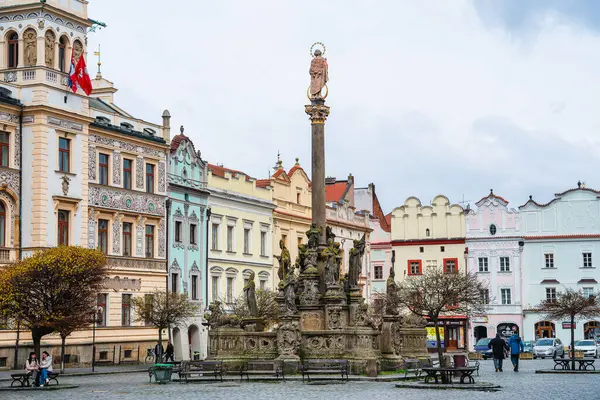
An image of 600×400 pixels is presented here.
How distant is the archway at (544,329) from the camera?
79450 mm

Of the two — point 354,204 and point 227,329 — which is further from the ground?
point 354,204

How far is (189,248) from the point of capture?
5988 centimetres

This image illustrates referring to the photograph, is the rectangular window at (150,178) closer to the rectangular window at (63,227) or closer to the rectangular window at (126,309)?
the rectangular window at (126,309)

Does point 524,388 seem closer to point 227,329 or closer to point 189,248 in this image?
point 227,329

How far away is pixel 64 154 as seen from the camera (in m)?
49.1

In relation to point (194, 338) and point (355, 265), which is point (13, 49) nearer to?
Result: point (194, 338)

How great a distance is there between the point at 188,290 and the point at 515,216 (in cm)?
3295

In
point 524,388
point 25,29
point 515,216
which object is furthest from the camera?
point 515,216

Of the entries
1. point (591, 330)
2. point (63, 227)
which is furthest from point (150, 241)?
point (591, 330)

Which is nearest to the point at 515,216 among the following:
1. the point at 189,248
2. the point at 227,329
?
the point at 189,248

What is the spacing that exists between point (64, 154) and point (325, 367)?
21257mm

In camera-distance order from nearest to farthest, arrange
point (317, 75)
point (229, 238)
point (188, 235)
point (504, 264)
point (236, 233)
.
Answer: point (317, 75)
point (188, 235)
point (229, 238)
point (236, 233)
point (504, 264)

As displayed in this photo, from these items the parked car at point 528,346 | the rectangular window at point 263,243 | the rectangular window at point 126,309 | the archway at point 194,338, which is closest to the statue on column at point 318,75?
the rectangular window at point 126,309

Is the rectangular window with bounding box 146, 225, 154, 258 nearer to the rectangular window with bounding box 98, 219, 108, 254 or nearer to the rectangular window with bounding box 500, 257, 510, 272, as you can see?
the rectangular window with bounding box 98, 219, 108, 254
